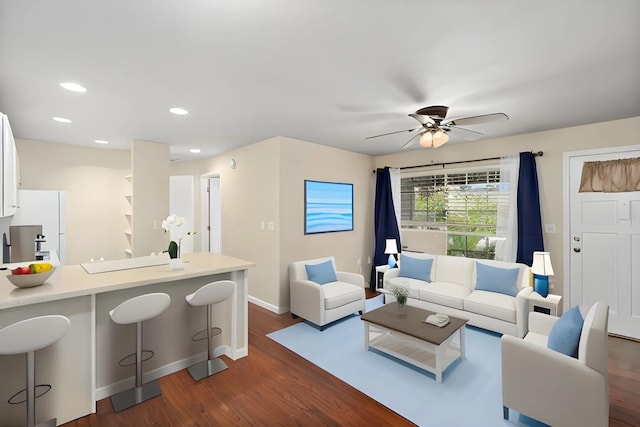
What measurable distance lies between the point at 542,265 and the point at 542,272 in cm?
8

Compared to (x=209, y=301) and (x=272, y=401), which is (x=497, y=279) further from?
(x=209, y=301)

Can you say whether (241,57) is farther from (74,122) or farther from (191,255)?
(74,122)

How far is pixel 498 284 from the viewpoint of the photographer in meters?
3.60

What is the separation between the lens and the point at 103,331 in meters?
2.35

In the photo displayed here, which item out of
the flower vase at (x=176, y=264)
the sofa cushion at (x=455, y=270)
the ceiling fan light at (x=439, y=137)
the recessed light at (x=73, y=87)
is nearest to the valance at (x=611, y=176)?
the sofa cushion at (x=455, y=270)

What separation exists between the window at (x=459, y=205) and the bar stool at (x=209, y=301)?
361 centimetres

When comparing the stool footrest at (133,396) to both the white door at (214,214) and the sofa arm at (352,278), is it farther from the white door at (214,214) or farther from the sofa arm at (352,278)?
the white door at (214,214)

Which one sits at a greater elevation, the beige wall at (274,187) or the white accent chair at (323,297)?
the beige wall at (274,187)

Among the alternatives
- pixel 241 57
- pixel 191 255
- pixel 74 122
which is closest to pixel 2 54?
pixel 241 57

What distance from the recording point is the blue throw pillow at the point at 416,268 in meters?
4.25

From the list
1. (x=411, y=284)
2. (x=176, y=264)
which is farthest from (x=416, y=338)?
(x=176, y=264)

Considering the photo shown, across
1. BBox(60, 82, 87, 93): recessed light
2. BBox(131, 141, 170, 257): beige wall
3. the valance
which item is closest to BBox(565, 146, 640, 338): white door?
the valance

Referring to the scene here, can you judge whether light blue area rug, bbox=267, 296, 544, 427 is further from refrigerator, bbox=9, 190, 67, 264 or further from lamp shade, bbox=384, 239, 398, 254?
refrigerator, bbox=9, 190, 67, 264

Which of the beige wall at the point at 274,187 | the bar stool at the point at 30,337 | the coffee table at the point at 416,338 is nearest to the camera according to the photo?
the bar stool at the point at 30,337
